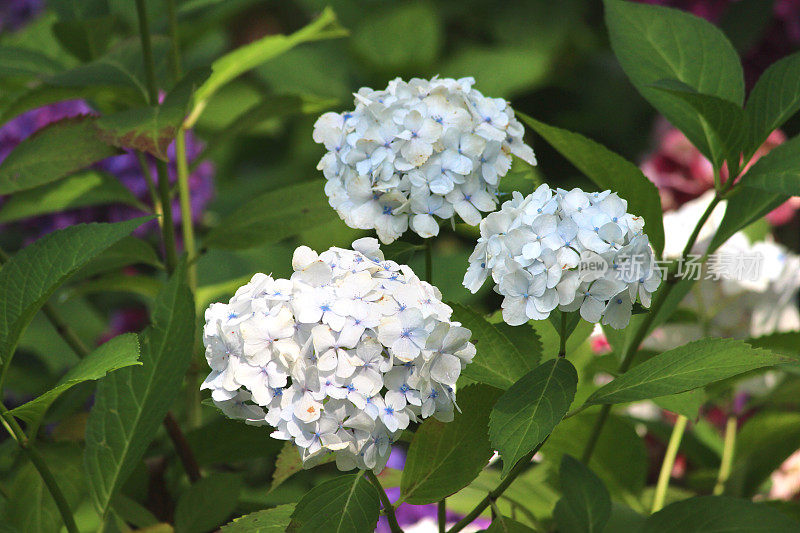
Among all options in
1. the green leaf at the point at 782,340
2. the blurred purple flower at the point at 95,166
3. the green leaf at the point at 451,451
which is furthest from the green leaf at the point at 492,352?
the blurred purple flower at the point at 95,166

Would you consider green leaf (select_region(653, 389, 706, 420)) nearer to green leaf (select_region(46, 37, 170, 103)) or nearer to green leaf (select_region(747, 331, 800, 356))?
green leaf (select_region(747, 331, 800, 356))

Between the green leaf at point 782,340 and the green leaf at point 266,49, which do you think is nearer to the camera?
the green leaf at point 782,340

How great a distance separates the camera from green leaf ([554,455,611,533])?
62 cm

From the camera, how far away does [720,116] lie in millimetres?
639

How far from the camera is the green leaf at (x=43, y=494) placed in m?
0.69

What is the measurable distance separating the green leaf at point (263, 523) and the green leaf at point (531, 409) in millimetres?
143

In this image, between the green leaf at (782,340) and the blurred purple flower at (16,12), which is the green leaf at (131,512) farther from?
the blurred purple flower at (16,12)

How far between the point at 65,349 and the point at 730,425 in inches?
34.5

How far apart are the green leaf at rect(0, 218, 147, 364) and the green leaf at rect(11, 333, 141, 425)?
0.04m

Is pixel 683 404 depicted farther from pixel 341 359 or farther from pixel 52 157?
pixel 52 157

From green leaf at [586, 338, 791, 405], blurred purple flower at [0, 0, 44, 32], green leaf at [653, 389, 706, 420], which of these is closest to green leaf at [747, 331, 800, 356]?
green leaf at [653, 389, 706, 420]

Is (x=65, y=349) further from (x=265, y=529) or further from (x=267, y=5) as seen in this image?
(x=267, y=5)

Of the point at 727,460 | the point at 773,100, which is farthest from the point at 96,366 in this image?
the point at 727,460

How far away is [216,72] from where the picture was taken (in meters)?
1.00
